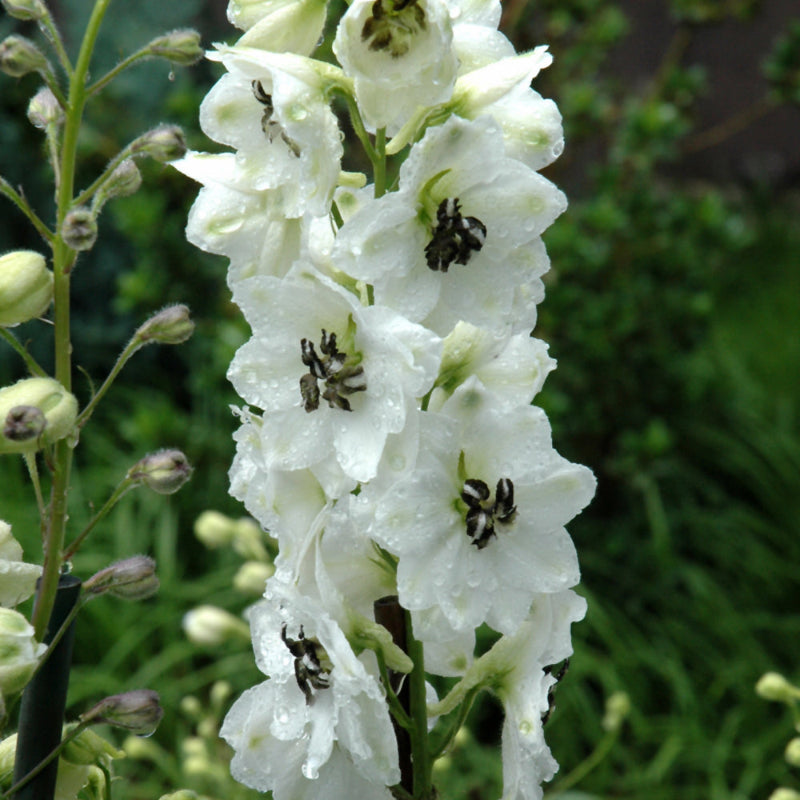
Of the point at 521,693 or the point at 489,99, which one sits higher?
the point at 489,99

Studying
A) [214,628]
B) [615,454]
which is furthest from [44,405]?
[615,454]

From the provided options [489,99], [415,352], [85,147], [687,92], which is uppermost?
[489,99]

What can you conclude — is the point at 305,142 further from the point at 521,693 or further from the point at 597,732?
the point at 597,732

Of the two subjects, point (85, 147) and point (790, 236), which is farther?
point (790, 236)

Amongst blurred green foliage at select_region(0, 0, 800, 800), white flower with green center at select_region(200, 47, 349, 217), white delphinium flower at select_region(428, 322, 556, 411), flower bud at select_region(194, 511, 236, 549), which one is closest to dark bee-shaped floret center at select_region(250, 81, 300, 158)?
white flower with green center at select_region(200, 47, 349, 217)

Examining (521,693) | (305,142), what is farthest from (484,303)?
(521,693)

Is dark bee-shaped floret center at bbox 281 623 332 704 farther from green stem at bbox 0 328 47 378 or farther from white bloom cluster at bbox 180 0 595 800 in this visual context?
green stem at bbox 0 328 47 378
